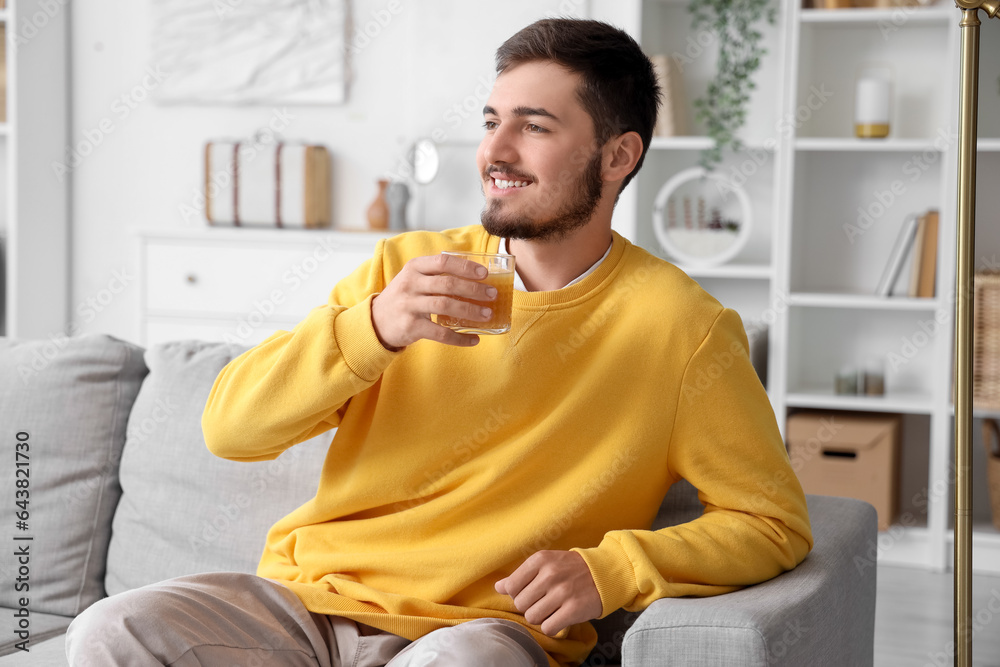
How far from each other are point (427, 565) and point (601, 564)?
23 centimetres

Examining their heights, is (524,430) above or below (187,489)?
above

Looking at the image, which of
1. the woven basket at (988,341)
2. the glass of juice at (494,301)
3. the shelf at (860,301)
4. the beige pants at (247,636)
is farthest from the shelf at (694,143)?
the beige pants at (247,636)

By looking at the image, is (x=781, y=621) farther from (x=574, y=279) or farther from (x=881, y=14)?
(x=881, y=14)

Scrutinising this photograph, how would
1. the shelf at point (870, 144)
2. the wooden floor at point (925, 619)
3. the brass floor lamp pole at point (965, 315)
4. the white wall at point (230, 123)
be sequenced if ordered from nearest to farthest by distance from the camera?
the brass floor lamp pole at point (965, 315) < the wooden floor at point (925, 619) < the shelf at point (870, 144) < the white wall at point (230, 123)

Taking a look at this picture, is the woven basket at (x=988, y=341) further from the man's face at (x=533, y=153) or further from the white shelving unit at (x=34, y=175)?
the white shelving unit at (x=34, y=175)

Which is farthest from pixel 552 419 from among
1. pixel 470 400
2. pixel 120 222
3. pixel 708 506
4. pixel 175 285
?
pixel 120 222

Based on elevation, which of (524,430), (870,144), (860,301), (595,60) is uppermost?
(870,144)

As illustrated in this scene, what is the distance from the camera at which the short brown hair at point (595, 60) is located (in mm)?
1400

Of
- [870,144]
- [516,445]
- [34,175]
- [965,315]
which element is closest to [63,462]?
[516,445]

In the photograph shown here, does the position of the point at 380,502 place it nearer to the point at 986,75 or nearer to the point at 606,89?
the point at 606,89

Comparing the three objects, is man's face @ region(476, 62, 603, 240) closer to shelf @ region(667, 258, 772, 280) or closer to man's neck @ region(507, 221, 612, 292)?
man's neck @ region(507, 221, 612, 292)

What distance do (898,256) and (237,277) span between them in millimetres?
2187

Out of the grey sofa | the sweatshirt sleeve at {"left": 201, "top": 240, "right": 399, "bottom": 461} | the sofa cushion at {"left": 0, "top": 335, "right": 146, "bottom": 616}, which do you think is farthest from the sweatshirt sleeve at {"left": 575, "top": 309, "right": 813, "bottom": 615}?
the sofa cushion at {"left": 0, "top": 335, "right": 146, "bottom": 616}

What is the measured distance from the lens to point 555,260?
1.43 m
